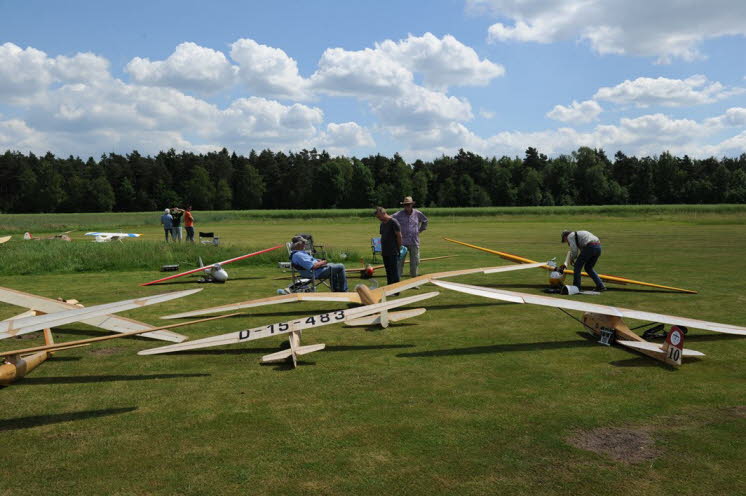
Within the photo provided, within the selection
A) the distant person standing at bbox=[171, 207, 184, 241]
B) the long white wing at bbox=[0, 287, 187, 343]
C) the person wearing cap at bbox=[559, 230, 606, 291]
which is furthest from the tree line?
the long white wing at bbox=[0, 287, 187, 343]

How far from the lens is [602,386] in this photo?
5.45 metres

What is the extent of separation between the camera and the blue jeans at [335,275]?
10.3 meters

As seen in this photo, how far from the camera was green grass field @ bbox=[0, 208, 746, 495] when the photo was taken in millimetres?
3660

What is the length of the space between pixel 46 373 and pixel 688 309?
10.7m

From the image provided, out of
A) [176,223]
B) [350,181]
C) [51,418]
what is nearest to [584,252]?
[51,418]

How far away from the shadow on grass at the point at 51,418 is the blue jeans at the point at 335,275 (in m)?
5.60

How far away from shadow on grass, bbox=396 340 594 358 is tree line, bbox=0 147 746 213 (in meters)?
104

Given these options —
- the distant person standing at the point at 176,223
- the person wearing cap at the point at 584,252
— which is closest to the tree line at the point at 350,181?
the distant person standing at the point at 176,223

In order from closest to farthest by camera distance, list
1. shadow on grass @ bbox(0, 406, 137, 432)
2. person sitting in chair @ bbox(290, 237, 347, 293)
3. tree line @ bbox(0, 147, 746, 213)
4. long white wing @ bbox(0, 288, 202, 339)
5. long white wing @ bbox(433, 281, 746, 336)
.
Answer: shadow on grass @ bbox(0, 406, 137, 432), long white wing @ bbox(0, 288, 202, 339), long white wing @ bbox(433, 281, 746, 336), person sitting in chair @ bbox(290, 237, 347, 293), tree line @ bbox(0, 147, 746, 213)

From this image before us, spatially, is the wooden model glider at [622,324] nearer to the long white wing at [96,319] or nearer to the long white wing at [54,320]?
the long white wing at [96,319]

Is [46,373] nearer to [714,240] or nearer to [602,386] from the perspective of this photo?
[602,386]

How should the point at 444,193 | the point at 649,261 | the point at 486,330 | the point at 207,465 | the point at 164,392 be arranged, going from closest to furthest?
the point at 207,465 → the point at 164,392 → the point at 486,330 → the point at 649,261 → the point at 444,193

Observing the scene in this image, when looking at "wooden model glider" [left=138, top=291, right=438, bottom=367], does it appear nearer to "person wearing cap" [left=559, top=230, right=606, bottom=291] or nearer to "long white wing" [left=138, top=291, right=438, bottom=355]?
"long white wing" [left=138, top=291, right=438, bottom=355]

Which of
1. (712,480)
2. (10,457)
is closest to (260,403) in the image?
(10,457)
